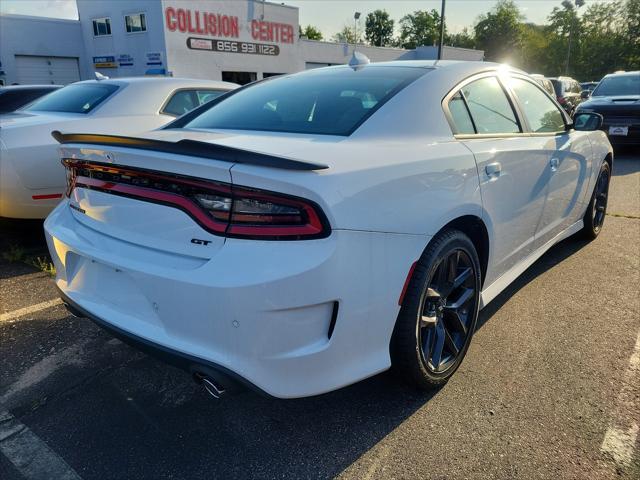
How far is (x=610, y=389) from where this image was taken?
7.73 feet

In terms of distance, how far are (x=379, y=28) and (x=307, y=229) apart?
10476cm

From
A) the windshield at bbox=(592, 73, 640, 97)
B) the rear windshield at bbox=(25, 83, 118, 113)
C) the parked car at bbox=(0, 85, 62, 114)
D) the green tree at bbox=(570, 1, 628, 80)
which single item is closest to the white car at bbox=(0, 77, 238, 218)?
the rear windshield at bbox=(25, 83, 118, 113)

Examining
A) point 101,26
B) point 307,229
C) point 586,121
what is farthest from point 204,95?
point 101,26

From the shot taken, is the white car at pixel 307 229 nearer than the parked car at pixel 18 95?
Yes

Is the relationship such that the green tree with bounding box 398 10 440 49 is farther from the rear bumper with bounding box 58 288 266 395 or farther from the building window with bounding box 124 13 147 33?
the rear bumper with bounding box 58 288 266 395

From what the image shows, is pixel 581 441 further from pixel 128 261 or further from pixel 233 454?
pixel 128 261

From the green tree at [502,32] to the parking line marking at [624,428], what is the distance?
80.3m

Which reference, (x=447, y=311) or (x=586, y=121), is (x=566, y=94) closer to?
(x=586, y=121)

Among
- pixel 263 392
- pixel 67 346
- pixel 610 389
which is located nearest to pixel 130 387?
pixel 67 346

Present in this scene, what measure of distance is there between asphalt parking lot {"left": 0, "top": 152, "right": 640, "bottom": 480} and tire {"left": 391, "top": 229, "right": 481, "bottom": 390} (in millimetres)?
163

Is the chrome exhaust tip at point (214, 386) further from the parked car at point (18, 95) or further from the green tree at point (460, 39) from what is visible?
the green tree at point (460, 39)

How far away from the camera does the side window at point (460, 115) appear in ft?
8.09

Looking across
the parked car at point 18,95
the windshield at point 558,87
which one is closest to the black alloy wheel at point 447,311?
the parked car at point 18,95

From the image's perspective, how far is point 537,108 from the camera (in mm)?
3375
